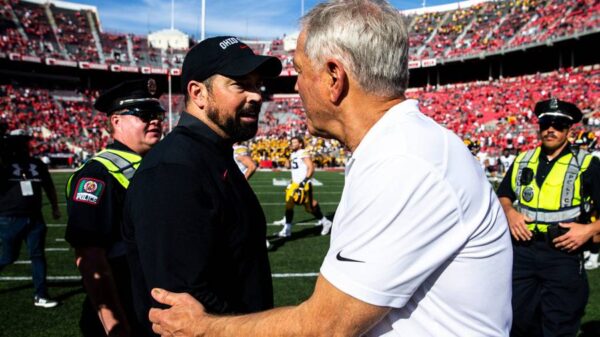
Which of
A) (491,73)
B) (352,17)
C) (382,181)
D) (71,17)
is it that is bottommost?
(382,181)

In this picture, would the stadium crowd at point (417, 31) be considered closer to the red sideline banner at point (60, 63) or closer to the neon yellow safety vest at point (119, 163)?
the red sideline banner at point (60, 63)

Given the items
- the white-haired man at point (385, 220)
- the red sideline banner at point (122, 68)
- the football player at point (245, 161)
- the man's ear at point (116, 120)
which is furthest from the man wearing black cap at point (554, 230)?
the red sideline banner at point (122, 68)

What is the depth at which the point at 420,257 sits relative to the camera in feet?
3.68

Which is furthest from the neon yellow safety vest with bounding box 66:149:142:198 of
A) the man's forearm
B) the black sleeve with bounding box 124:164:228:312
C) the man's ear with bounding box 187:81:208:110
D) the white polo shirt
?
the white polo shirt

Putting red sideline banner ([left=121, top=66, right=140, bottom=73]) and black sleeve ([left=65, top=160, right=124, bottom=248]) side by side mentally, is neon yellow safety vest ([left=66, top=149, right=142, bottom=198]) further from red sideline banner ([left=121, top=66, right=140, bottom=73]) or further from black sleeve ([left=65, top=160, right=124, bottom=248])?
red sideline banner ([left=121, top=66, right=140, bottom=73])

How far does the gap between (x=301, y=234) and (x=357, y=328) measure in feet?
30.3

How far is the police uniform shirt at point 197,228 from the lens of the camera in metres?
1.55

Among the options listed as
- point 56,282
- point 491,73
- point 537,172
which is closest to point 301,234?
point 56,282

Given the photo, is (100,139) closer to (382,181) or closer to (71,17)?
(71,17)

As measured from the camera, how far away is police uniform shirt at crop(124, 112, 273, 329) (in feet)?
5.08

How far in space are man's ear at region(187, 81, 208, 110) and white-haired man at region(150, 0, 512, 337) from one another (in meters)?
0.71

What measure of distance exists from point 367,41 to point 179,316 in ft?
3.18

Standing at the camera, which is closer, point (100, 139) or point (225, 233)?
point (225, 233)

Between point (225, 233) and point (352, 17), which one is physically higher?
point (352, 17)
